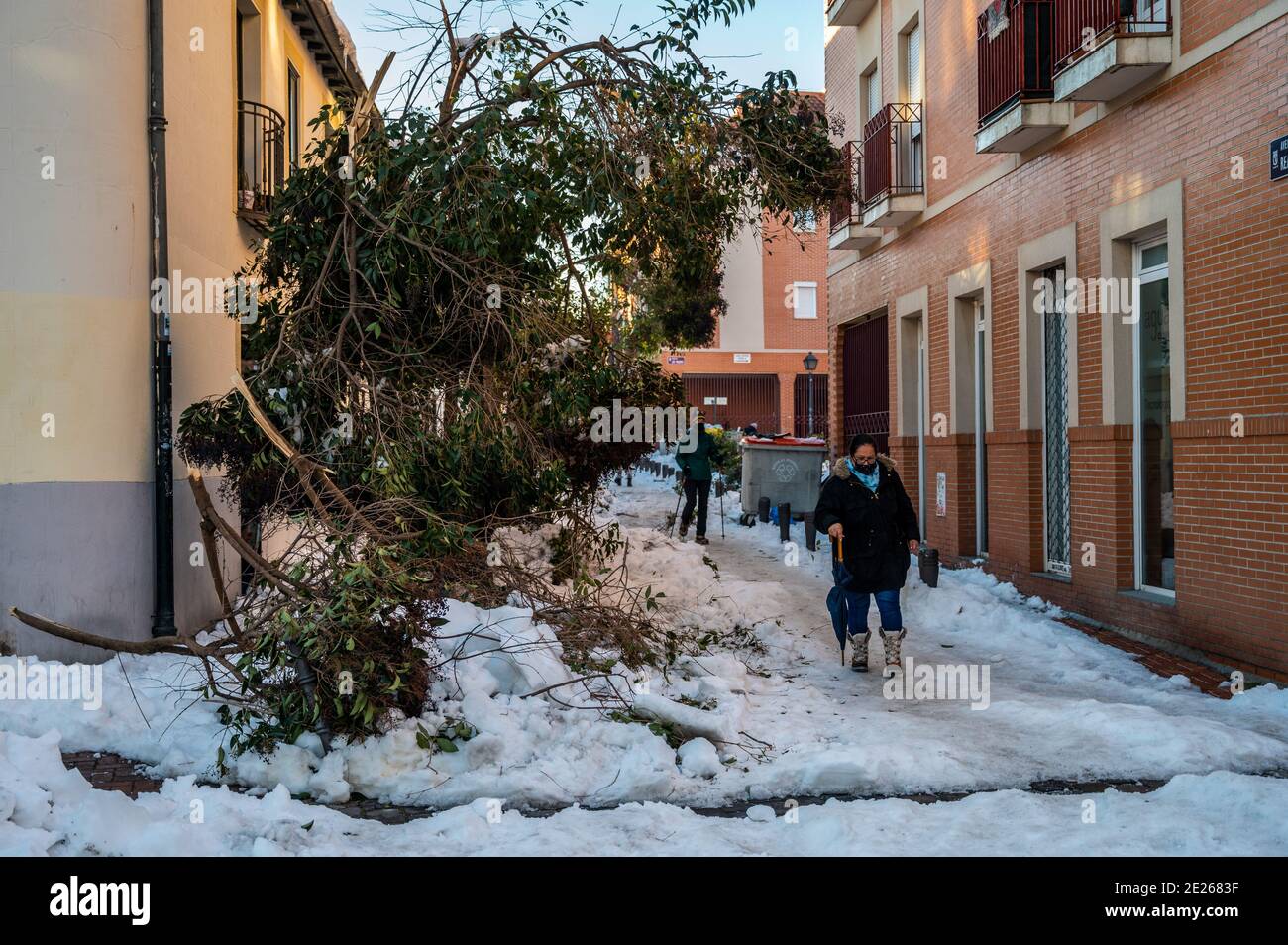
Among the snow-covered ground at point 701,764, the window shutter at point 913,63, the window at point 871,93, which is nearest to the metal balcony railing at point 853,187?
the window at point 871,93

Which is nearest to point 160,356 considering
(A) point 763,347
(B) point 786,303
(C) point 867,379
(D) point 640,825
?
(D) point 640,825

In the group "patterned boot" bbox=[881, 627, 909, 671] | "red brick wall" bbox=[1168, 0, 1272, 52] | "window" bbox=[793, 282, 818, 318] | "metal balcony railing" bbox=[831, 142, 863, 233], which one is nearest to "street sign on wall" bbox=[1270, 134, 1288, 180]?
"red brick wall" bbox=[1168, 0, 1272, 52]

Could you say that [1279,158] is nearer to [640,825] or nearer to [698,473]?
[640,825]

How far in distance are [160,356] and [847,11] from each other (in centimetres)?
1216

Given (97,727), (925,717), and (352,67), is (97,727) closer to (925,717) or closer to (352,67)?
(925,717)

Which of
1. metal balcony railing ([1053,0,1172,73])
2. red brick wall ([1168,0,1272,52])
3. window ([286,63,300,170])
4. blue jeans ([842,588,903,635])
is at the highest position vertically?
window ([286,63,300,170])

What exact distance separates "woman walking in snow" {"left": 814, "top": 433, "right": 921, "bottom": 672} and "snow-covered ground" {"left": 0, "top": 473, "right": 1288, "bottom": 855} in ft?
1.21

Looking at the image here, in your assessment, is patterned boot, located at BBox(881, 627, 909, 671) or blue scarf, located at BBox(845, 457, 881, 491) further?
blue scarf, located at BBox(845, 457, 881, 491)

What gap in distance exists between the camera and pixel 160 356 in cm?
853

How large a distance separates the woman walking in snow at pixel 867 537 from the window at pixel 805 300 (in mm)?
37746

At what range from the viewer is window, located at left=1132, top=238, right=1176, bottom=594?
9.47 metres

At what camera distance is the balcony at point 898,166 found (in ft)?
48.3

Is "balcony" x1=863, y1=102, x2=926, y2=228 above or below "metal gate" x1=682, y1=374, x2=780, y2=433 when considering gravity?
above

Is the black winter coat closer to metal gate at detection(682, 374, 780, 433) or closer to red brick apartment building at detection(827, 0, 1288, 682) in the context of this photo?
red brick apartment building at detection(827, 0, 1288, 682)
